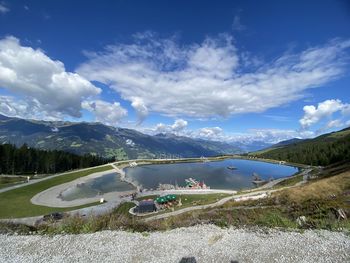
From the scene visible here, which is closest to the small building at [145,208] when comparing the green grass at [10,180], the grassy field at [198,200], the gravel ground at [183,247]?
the grassy field at [198,200]

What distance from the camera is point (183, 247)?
41.7 ft

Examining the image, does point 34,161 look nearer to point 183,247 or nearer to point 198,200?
point 198,200

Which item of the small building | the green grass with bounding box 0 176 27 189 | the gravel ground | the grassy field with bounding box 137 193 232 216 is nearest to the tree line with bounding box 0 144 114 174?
the green grass with bounding box 0 176 27 189

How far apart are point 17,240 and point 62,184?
313ft

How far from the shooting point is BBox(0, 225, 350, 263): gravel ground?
11.5 m

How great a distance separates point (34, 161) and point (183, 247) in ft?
456

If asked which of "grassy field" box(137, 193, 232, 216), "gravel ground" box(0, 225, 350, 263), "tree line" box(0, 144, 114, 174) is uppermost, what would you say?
"tree line" box(0, 144, 114, 174)

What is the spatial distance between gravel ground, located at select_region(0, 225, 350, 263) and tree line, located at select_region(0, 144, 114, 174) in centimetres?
12260

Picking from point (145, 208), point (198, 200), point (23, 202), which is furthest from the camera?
point (198, 200)

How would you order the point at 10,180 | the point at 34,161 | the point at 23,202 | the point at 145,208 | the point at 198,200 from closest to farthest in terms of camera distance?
the point at 145,208 < the point at 23,202 < the point at 198,200 < the point at 10,180 < the point at 34,161

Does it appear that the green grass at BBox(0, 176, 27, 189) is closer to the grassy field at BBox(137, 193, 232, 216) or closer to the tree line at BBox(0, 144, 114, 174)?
the tree line at BBox(0, 144, 114, 174)

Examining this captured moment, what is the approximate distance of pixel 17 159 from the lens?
11869cm

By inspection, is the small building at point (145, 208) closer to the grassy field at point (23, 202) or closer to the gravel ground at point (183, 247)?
the grassy field at point (23, 202)

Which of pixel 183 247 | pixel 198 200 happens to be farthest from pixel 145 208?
pixel 183 247
